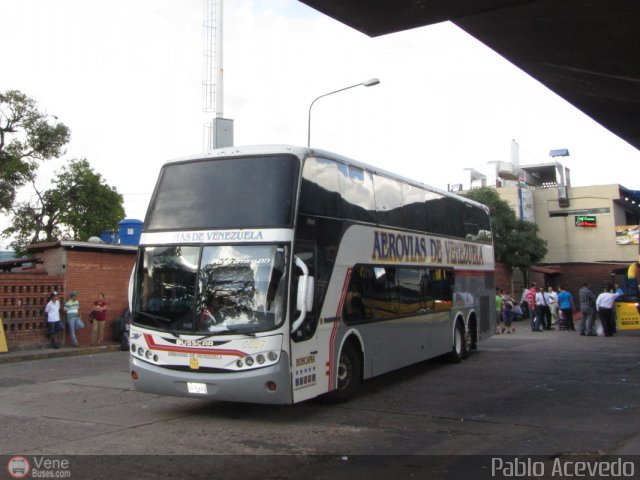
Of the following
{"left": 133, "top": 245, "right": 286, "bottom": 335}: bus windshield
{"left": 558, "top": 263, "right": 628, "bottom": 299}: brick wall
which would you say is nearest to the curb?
{"left": 133, "top": 245, "right": 286, "bottom": 335}: bus windshield

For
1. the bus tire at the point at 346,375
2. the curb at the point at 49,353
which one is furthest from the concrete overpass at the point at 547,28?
the curb at the point at 49,353

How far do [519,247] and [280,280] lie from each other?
32.1 meters

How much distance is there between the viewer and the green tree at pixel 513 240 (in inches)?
1494

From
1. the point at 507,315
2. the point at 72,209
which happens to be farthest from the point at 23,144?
the point at 507,315

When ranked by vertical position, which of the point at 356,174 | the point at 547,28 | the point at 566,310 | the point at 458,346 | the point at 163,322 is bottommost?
the point at 458,346

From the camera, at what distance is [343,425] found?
8.55 metres

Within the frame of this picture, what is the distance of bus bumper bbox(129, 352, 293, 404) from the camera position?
27.1 ft

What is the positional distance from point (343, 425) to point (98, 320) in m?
13.1

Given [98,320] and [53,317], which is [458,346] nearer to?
[98,320]

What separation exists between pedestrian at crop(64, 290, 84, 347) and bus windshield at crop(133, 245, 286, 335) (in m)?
11.1

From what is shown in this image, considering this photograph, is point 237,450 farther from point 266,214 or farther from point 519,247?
point 519,247

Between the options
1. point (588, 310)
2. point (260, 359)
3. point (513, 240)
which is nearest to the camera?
point (260, 359)

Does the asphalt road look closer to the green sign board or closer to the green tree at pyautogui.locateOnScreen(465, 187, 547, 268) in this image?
the green tree at pyautogui.locateOnScreen(465, 187, 547, 268)

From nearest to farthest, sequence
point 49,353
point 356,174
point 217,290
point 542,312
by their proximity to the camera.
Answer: point 217,290
point 356,174
point 49,353
point 542,312
